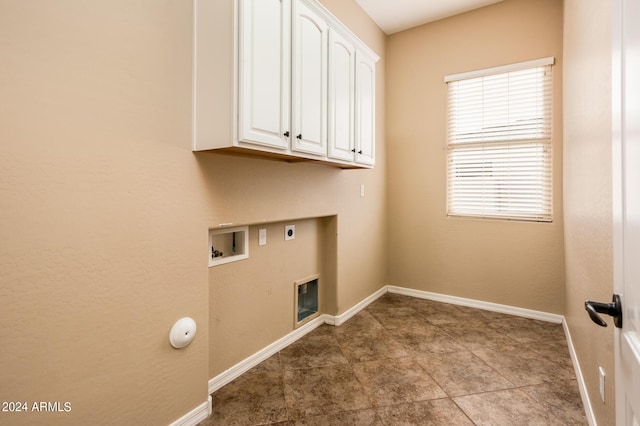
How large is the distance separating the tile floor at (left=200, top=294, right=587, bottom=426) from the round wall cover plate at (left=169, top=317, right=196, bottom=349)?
490 millimetres

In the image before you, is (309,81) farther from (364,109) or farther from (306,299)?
(306,299)

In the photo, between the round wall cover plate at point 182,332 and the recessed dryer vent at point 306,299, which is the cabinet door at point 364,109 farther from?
the round wall cover plate at point 182,332

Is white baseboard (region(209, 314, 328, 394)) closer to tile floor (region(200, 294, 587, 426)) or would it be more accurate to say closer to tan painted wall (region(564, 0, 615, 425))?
tile floor (region(200, 294, 587, 426))

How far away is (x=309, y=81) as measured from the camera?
207 cm

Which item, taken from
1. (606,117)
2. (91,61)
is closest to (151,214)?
(91,61)

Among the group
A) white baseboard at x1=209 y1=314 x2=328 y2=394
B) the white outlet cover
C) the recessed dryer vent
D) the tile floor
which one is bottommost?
the tile floor

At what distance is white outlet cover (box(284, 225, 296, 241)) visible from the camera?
266 centimetres

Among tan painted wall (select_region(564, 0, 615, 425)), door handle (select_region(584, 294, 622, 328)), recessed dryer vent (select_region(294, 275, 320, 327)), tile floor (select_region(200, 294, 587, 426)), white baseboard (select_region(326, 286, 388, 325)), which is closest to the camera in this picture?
door handle (select_region(584, 294, 622, 328))

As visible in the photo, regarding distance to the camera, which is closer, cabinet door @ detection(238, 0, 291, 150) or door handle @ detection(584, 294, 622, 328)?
door handle @ detection(584, 294, 622, 328)

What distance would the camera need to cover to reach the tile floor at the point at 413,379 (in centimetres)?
183

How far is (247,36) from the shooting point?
5.28 ft

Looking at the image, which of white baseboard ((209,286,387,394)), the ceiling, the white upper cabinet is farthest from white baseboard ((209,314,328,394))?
the ceiling

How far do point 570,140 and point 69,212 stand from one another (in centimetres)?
318

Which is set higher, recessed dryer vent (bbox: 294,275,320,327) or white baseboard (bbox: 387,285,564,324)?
recessed dryer vent (bbox: 294,275,320,327)
